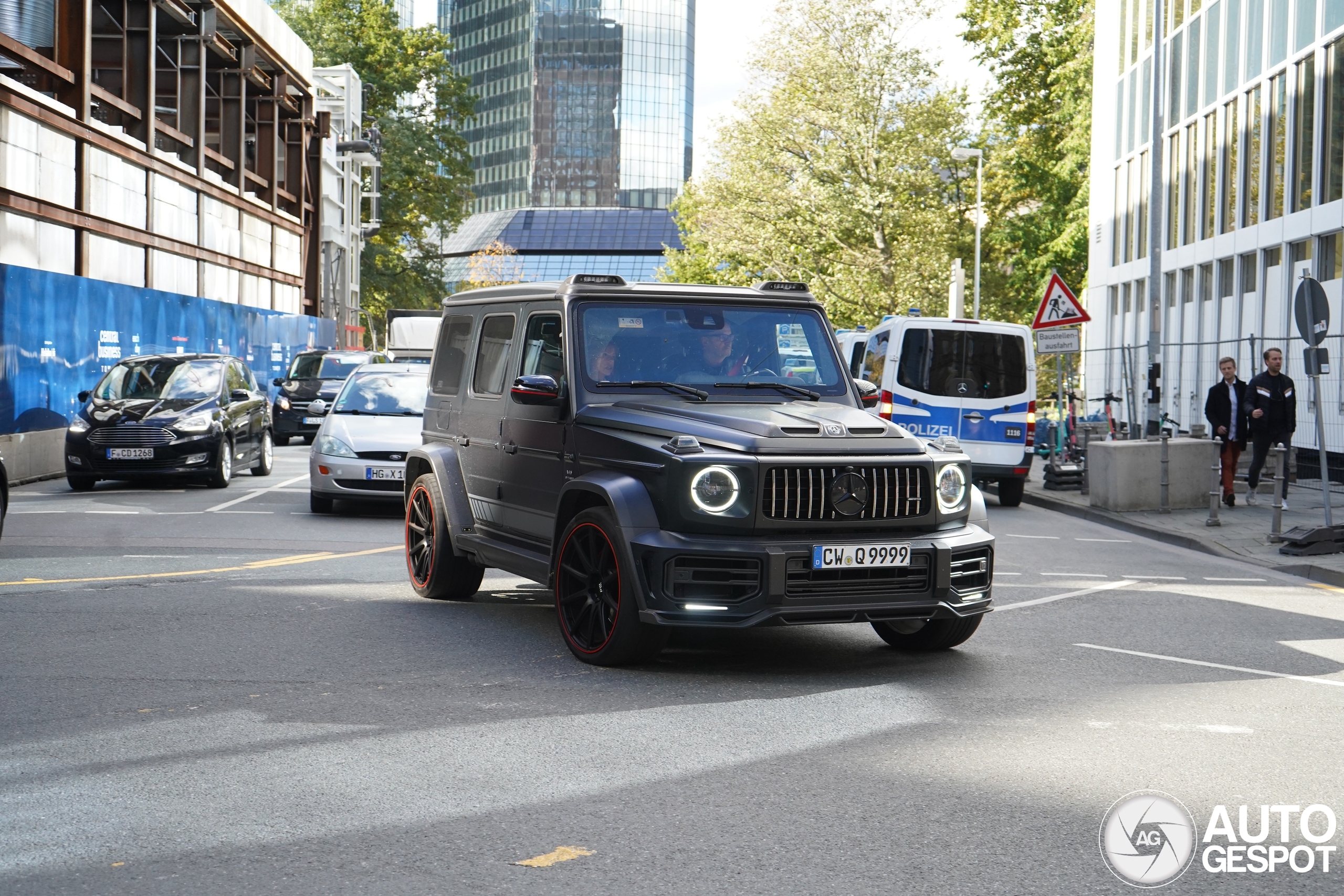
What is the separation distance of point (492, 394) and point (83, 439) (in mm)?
10796

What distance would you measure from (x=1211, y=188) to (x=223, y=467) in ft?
66.6

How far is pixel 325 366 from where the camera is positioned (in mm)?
32594

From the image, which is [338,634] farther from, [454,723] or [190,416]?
[190,416]

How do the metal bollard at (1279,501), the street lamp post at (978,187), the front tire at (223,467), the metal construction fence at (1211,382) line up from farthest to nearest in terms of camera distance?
the street lamp post at (978,187)
the metal construction fence at (1211,382)
the front tire at (223,467)
the metal bollard at (1279,501)

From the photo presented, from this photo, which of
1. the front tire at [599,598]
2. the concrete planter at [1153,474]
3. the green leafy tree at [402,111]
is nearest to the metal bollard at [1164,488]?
the concrete planter at [1153,474]

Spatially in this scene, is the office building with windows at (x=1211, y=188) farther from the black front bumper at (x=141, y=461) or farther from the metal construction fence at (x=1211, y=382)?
the black front bumper at (x=141, y=461)

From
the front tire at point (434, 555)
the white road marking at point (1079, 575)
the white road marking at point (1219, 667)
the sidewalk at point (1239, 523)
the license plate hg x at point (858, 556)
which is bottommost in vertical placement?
the sidewalk at point (1239, 523)

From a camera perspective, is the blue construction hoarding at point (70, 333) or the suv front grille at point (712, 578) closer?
the suv front grille at point (712, 578)

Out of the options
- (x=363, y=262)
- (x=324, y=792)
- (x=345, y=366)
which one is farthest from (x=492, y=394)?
(x=363, y=262)

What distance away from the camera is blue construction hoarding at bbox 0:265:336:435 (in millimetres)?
20266

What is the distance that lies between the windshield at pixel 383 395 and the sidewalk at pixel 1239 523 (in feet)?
26.0

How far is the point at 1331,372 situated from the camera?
2091cm

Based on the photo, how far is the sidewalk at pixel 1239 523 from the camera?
44.1ft

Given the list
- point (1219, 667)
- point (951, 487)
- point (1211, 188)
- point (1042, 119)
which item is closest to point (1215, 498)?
point (1219, 667)
